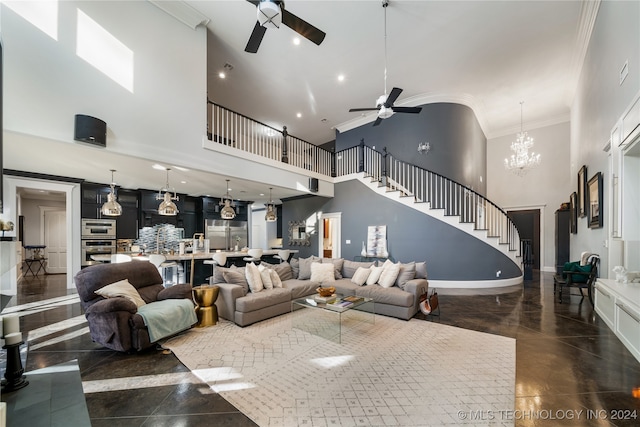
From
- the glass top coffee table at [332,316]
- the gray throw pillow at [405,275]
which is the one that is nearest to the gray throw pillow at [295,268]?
the glass top coffee table at [332,316]

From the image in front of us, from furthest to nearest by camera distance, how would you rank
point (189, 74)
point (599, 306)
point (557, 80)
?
point (557, 80), point (189, 74), point (599, 306)

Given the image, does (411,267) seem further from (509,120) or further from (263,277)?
(509,120)

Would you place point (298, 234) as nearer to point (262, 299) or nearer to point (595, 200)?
point (262, 299)

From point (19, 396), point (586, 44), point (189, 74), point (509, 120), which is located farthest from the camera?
point (509, 120)

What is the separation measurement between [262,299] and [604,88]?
6.34m

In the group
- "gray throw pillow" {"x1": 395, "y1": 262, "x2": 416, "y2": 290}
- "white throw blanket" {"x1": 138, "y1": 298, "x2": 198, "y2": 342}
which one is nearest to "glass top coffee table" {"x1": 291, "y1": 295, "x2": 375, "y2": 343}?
"gray throw pillow" {"x1": 395, "y1": 262, "x2": 416, "y2": 290}

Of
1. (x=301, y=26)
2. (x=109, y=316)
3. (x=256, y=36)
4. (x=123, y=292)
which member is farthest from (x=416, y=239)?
(x=109, y=316)

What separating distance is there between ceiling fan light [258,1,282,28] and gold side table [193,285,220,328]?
356cm

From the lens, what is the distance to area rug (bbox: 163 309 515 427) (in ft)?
6.64

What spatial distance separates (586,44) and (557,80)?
1733 millimetres

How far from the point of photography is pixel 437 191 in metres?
7.31

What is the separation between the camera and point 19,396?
5.07 feet

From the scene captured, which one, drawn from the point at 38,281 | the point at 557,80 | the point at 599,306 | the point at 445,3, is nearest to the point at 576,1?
the point at 445,3

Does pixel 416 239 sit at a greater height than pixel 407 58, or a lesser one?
lesser
